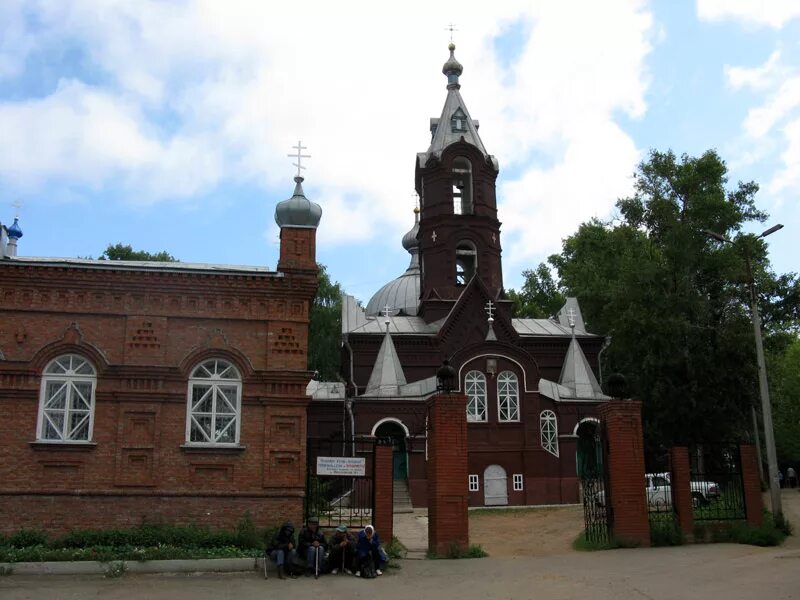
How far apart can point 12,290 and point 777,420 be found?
36369mm

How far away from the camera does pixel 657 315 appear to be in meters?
26.4

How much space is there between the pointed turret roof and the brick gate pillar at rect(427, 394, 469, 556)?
13.9m

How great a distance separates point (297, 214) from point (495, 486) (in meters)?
14.6

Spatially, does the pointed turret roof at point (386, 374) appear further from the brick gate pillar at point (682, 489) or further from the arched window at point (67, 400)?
the arched window at point (67, 400)

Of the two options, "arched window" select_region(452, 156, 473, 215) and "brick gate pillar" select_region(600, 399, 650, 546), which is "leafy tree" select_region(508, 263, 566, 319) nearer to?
"arched window" select_region(452, 156, 473, 215)

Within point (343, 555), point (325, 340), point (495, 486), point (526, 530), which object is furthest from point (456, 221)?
point (343, 555)

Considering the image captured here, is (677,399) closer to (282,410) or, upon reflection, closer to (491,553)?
(491,553)

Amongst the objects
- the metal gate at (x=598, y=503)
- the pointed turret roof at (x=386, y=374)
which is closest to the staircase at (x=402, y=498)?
the pointed turret roof at (x=386, y=374)

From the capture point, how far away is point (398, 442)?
27203 millimetres

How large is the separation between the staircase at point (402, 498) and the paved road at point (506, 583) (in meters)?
11.4

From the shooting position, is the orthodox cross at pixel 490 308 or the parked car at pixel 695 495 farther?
the orthodox cross at pixel 490 308

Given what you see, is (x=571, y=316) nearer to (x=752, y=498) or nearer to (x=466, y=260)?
(x=466, y=260)

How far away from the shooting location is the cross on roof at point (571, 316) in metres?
31.6

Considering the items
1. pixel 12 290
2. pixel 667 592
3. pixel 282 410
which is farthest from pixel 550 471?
pixel 12 290
